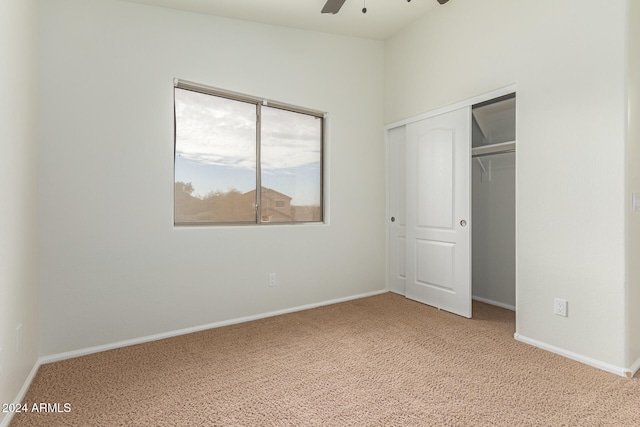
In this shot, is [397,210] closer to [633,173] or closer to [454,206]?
[454,206]

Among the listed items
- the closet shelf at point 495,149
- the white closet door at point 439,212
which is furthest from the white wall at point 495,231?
the white closet door at point 439,212

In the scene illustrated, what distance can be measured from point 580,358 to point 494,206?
5.79ft

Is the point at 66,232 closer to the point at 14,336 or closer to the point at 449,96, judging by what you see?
the point at 14,336

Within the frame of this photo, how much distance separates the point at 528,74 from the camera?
8.61 ft

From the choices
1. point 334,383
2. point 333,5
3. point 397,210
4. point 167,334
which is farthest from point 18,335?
point 397,210

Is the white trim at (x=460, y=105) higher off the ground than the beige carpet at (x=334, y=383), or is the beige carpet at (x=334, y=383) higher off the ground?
the white trim at (x=460, y=105)

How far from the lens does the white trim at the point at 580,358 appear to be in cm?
213

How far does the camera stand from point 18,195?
1885 mm

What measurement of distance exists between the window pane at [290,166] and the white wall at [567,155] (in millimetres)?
1702

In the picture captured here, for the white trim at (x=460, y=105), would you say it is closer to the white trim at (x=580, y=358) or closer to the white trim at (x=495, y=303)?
the white trim at (x=580, y=358)

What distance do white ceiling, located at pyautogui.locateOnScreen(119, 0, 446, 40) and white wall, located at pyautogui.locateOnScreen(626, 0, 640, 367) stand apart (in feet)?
5.56

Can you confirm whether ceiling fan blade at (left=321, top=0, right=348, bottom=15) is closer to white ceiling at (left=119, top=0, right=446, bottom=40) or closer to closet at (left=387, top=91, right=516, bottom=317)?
white ceiling at (left=119, top=0, right=446, bottom=40)

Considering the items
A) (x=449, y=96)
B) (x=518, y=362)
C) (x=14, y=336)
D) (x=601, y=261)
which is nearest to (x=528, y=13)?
(x=449, y=96)

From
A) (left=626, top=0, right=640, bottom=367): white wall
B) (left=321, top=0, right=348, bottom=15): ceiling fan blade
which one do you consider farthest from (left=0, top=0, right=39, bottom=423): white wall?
(left=626, top=0, right=640, bottom=367): white wall
